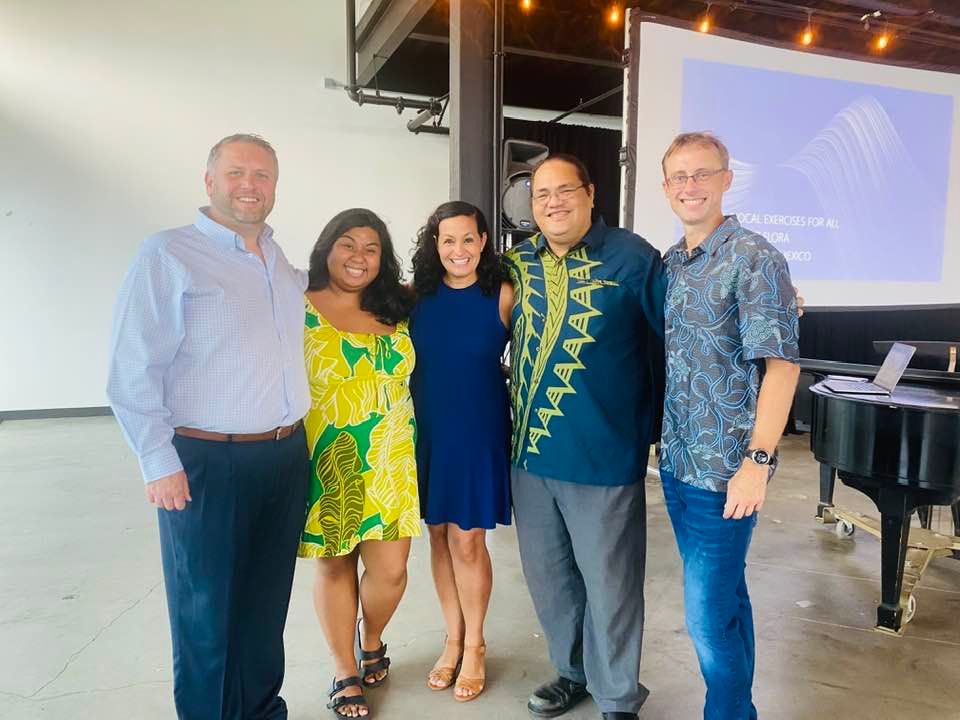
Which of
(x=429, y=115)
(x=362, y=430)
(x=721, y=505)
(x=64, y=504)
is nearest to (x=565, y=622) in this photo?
(x=721, y=505)

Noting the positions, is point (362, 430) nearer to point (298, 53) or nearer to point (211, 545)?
point (211, 545)

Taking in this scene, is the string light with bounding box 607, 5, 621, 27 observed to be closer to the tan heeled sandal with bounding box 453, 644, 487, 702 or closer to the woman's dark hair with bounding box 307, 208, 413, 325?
the woman's dark hair with bounding box 307, 208, 413, 325

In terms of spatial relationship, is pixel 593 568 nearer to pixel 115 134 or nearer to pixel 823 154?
pixel 823 154

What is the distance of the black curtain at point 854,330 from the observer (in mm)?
6527

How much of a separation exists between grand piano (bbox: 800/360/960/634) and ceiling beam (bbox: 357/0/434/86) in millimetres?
4113

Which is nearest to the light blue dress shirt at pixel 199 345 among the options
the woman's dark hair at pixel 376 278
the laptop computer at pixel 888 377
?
the woman's dark hair at pixel 376 278

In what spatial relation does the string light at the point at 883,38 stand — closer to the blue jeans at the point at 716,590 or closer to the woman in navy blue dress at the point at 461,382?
the woman in navy blue dress at the point at 461,382

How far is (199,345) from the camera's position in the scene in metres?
1.57

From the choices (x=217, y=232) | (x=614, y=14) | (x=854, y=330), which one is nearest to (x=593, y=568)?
(x=217, y=232)

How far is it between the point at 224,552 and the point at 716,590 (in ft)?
4.02

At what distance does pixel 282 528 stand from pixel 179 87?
268 inches

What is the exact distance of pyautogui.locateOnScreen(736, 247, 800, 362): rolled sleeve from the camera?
1.49m

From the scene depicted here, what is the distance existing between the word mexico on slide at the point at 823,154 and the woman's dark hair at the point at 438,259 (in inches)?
89.3

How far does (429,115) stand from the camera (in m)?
7.44
